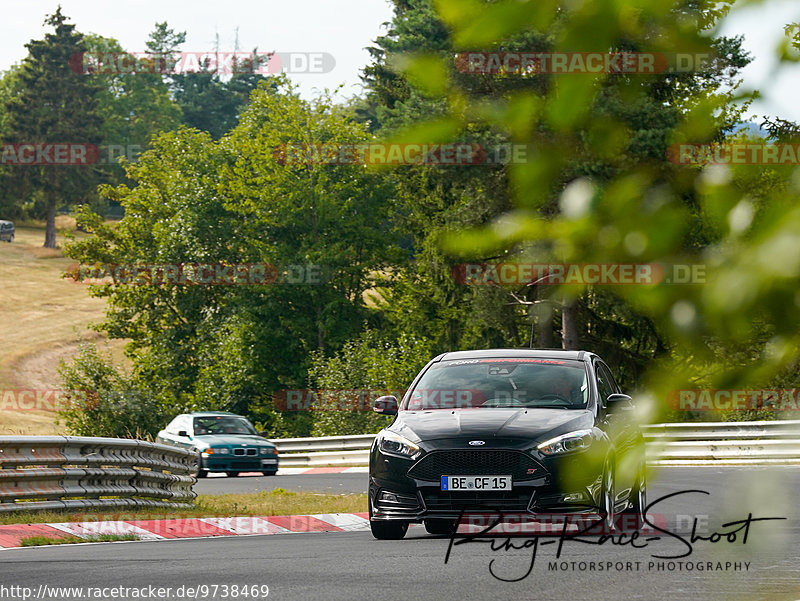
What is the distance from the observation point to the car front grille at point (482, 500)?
9.51 meters

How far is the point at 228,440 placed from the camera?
2628cm

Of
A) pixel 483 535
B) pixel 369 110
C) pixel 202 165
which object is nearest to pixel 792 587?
pixel 483 535

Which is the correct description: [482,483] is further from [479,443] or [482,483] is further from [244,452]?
Result: [244,452]

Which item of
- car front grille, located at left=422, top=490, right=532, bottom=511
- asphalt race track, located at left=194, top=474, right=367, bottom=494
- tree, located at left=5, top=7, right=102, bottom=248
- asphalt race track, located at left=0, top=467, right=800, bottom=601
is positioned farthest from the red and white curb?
tree, located at left=5, top=7, right=102, bottom=248

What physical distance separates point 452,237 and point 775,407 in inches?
26.2

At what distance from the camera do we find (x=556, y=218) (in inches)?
68.4

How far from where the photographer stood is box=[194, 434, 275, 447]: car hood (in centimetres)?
2611

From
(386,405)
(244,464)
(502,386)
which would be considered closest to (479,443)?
(502,386)

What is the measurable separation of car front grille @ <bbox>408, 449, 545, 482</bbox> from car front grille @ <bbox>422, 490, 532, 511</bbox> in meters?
0.12

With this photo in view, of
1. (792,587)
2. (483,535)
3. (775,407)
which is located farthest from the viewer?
(483,535)

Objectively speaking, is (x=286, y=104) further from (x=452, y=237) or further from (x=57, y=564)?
(x=452, y=237)

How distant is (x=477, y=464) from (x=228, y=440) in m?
17.3

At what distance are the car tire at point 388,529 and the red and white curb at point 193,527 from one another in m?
1.86

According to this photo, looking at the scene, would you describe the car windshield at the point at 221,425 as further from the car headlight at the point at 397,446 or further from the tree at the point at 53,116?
the tree at the point at 53,116
